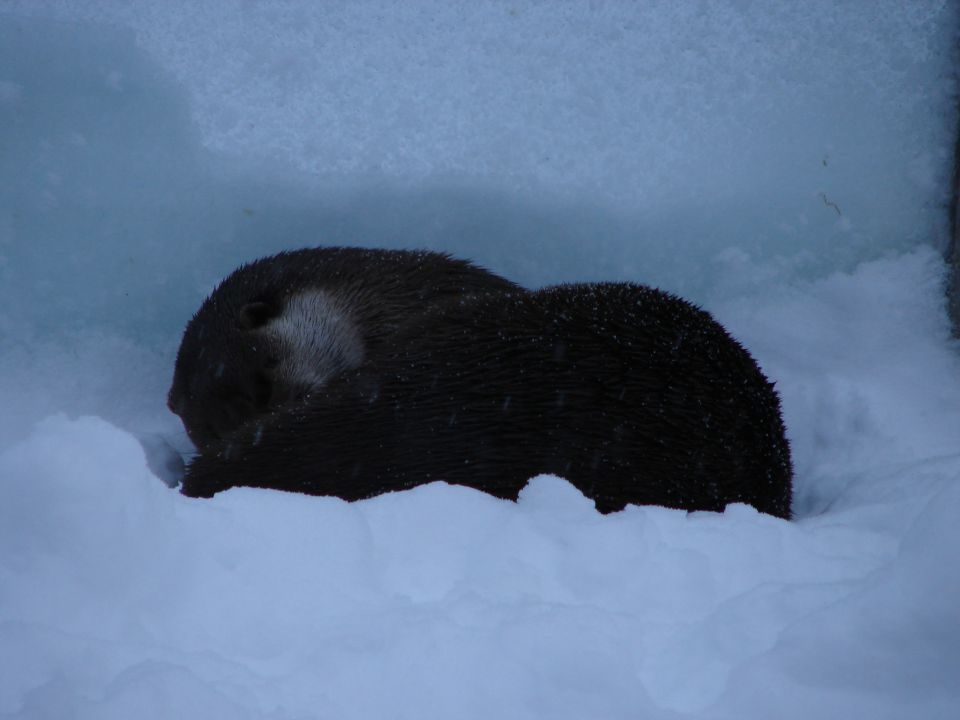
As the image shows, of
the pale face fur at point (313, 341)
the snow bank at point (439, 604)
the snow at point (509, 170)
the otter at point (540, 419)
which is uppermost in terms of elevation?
the snow at point (509, 170)

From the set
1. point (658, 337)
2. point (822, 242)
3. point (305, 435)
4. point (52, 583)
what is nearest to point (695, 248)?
point (822, 242)

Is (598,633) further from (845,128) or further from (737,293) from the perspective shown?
(845,128)

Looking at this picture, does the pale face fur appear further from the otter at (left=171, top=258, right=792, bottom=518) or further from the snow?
the otter at (left=171, top=258, right=792, bottom=518)

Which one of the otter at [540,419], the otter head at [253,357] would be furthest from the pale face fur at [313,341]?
the otter at [540,419]

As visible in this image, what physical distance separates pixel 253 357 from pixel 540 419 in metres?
1.22

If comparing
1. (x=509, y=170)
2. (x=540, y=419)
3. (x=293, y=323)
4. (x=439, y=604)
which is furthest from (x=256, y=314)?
(x=439, y=604)

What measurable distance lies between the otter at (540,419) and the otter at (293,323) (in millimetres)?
620

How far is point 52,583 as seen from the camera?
45.6 inches

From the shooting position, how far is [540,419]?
5.77 ft

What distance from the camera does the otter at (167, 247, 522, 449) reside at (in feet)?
8.60

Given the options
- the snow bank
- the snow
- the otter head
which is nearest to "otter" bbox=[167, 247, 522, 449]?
the otter head

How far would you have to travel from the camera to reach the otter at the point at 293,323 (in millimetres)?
2621

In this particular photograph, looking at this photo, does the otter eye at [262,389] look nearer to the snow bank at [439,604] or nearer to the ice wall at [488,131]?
the ice wall at [488,131]

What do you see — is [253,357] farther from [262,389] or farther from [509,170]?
[509,170]
